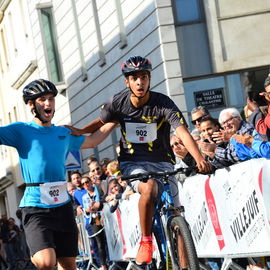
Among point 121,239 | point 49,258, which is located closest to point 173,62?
point 121,239

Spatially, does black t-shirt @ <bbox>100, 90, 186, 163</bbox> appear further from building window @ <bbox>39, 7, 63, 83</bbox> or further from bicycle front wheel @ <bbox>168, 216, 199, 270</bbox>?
building window @ <bbox>39, 7, 63, 83</bbox>

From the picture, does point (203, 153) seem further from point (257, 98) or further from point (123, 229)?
point (123, 229)

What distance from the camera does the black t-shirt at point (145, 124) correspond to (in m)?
7.60

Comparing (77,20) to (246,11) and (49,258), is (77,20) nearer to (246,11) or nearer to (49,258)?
(246,11)

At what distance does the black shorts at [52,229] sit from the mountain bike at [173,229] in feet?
2.24

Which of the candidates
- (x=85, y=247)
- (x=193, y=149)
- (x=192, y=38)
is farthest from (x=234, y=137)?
(x=192, y=38)

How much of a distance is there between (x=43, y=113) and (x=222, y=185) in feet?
6.88

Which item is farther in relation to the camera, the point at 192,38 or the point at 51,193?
the point at 192,38

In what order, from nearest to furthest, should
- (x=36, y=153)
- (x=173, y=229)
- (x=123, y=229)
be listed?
(x=173, y=229)
(x=36, y=153)
(x=123, y=229)

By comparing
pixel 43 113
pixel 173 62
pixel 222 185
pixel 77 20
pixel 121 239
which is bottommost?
pixel 121 239

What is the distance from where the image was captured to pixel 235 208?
797cm

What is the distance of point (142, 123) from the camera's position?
24.9 feet

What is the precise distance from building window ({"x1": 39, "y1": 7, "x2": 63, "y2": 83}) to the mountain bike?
21338 mm

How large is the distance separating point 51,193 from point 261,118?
254 centimetres
